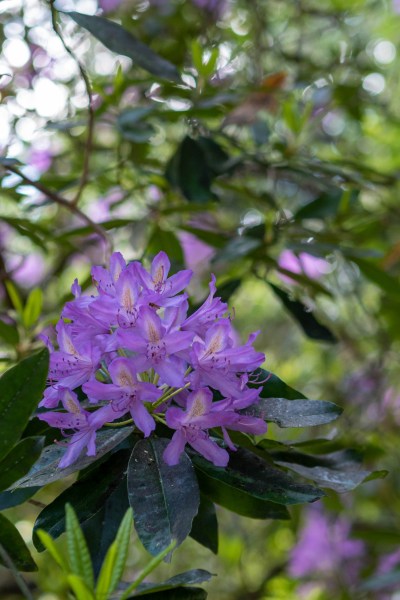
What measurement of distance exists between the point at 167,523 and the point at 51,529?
0.12 metres

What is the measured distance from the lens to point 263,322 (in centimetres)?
281

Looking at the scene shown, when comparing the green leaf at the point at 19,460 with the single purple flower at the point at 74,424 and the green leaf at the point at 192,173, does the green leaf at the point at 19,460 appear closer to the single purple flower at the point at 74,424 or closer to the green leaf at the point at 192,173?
the single purple flower at the point at 74,424

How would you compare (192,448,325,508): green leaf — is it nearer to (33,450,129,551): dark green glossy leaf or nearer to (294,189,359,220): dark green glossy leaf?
(33,450,129,551): dark green glossy leaf

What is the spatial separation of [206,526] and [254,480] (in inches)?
5.6

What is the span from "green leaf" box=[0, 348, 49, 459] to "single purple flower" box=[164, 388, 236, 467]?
→ 12 centimetres

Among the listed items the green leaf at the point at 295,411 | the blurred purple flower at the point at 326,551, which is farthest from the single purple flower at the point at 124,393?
the blurred purple flower at the point at 326,551

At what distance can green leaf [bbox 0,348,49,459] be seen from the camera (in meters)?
0.67

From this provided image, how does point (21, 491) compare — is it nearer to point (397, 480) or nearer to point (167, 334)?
point (167, 334)

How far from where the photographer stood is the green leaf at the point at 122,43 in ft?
3.36

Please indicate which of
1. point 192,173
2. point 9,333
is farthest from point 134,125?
point 9,333

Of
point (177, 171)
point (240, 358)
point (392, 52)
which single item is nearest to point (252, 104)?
point (177, 171)

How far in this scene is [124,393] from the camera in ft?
2.31

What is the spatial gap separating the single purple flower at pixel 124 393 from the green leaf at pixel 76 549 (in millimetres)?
148

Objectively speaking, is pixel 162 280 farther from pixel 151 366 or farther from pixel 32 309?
pixel 32 309
